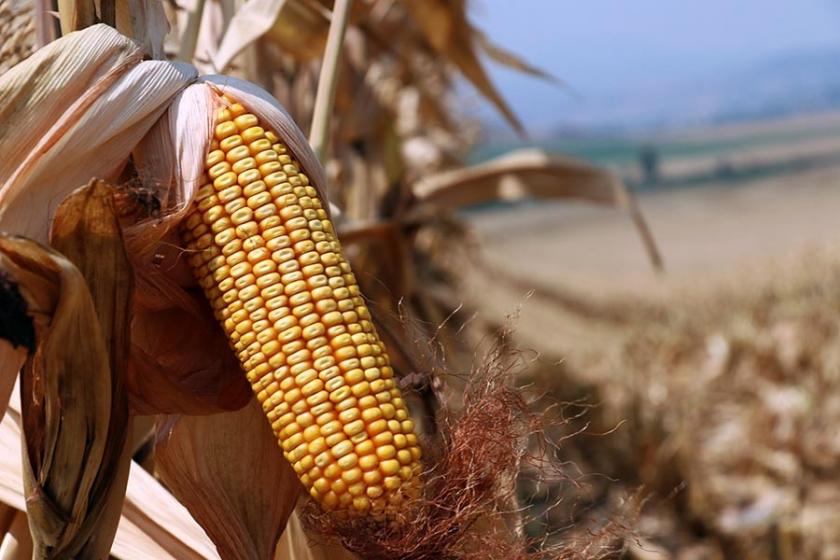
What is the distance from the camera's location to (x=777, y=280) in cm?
797

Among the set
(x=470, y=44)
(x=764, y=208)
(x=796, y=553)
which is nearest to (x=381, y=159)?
(x=470, y=44)

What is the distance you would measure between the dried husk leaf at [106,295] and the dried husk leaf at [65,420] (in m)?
0.02

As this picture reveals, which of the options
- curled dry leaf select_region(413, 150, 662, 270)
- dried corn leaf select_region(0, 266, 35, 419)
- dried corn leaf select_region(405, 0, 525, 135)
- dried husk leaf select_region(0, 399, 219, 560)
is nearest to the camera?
dried corn leaf select_region(0, 266, 35, 419)

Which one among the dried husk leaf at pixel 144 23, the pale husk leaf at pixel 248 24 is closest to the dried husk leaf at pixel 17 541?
the dried husk leaf at pixel 144 23

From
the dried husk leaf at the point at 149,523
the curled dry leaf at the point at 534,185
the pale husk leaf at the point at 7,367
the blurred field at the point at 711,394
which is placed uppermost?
the pale husk leaf at the point at 7,367

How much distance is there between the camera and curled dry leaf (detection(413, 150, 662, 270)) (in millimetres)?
3131

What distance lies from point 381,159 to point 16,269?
297 centimetres

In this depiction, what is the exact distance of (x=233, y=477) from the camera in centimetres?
135

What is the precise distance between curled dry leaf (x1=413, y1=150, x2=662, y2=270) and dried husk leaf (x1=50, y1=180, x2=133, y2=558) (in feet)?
6.01

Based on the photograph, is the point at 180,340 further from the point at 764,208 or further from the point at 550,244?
the point at 764,208

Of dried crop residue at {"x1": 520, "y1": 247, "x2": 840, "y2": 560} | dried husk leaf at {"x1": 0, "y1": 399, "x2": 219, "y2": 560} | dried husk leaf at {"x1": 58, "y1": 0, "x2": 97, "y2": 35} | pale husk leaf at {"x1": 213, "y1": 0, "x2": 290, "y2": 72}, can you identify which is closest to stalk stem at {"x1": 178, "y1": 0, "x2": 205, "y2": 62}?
pale husk leaf at {"x1": 213, "y1": 0, "x2": 290, "y2": 72}

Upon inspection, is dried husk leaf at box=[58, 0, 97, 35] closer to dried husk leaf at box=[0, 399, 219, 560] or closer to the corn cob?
the corn cob

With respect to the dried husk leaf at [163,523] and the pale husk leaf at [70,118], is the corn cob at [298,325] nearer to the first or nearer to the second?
the pale husk leaf at [70,118]

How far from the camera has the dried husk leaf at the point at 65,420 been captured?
1.16 metres
